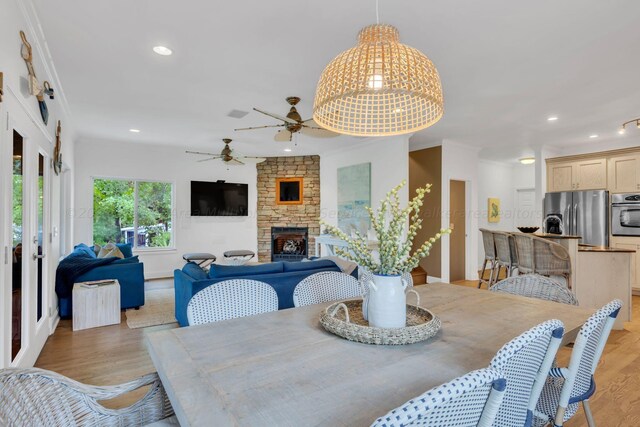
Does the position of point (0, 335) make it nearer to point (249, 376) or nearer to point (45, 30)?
point (249, 376)

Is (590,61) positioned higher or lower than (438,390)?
higher

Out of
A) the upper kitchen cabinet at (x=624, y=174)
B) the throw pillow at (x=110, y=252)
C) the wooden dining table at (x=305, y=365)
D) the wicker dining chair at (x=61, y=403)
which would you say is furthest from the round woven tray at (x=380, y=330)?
the upper kitchen cabinet at (x=624, y=174)

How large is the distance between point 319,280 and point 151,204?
5792 mm

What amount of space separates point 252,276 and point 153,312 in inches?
77.6

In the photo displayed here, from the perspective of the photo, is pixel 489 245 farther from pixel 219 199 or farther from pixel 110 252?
pixel 110 252

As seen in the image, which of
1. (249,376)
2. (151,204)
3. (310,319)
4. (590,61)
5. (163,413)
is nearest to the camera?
(249,376)

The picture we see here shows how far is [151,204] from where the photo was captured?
22.3 ft

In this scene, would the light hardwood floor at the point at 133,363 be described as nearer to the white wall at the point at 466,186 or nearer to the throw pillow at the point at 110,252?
the throw pillow at the point at 110,252

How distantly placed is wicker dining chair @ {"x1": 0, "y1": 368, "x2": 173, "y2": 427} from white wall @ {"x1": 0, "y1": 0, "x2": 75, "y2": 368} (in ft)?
4.17

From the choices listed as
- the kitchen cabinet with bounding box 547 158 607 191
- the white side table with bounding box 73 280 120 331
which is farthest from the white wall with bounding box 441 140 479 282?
the white side table with bounding box 73 280 120 331

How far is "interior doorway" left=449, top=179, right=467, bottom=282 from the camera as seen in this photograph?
6.36 m

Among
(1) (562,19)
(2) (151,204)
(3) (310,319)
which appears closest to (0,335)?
(3) (310,319)

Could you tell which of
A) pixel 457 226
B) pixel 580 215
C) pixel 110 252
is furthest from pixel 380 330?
pixel 580 215

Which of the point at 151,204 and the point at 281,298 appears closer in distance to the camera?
the point at 281,298
